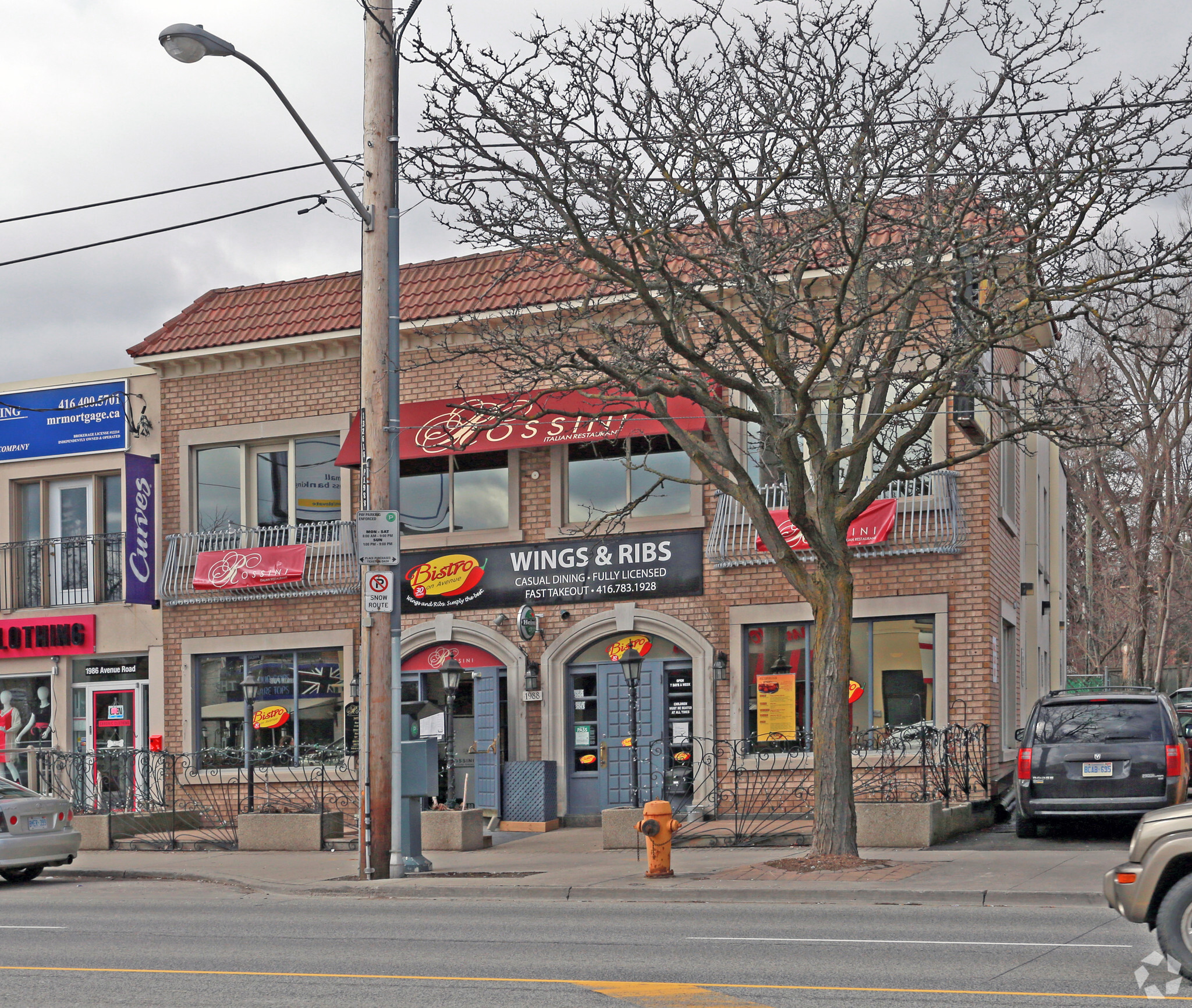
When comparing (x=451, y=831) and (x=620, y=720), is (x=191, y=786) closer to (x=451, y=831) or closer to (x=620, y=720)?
(x=451, y=831)

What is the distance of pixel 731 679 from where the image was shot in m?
20.7

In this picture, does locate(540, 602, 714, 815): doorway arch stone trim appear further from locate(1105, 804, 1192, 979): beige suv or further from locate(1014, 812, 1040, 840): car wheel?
locate(1105, 804, 1192, 979): beige suv

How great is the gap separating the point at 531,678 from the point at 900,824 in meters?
6.96

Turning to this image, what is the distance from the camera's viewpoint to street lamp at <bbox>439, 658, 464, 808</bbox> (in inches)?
781

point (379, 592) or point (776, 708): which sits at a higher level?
point (379, 592)

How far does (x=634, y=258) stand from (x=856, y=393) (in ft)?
8.98

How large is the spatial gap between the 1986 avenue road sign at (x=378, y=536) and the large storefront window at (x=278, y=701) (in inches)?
312

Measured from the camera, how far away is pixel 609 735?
21438mm

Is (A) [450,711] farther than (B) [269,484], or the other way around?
(B) [269,484]

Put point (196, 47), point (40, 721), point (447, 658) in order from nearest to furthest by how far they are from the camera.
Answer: point (196, 47) < point (447, 658) < point (40, 721)

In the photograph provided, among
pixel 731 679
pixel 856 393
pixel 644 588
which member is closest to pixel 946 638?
pixel 731 679

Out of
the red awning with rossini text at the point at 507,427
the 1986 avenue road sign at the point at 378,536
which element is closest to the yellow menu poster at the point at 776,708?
the red awning with rossini text at the point at 507,427

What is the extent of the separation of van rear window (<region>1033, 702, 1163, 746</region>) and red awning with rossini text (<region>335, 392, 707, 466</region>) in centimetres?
591

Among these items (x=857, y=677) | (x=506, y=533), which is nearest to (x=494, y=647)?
(x=506, y=533)
